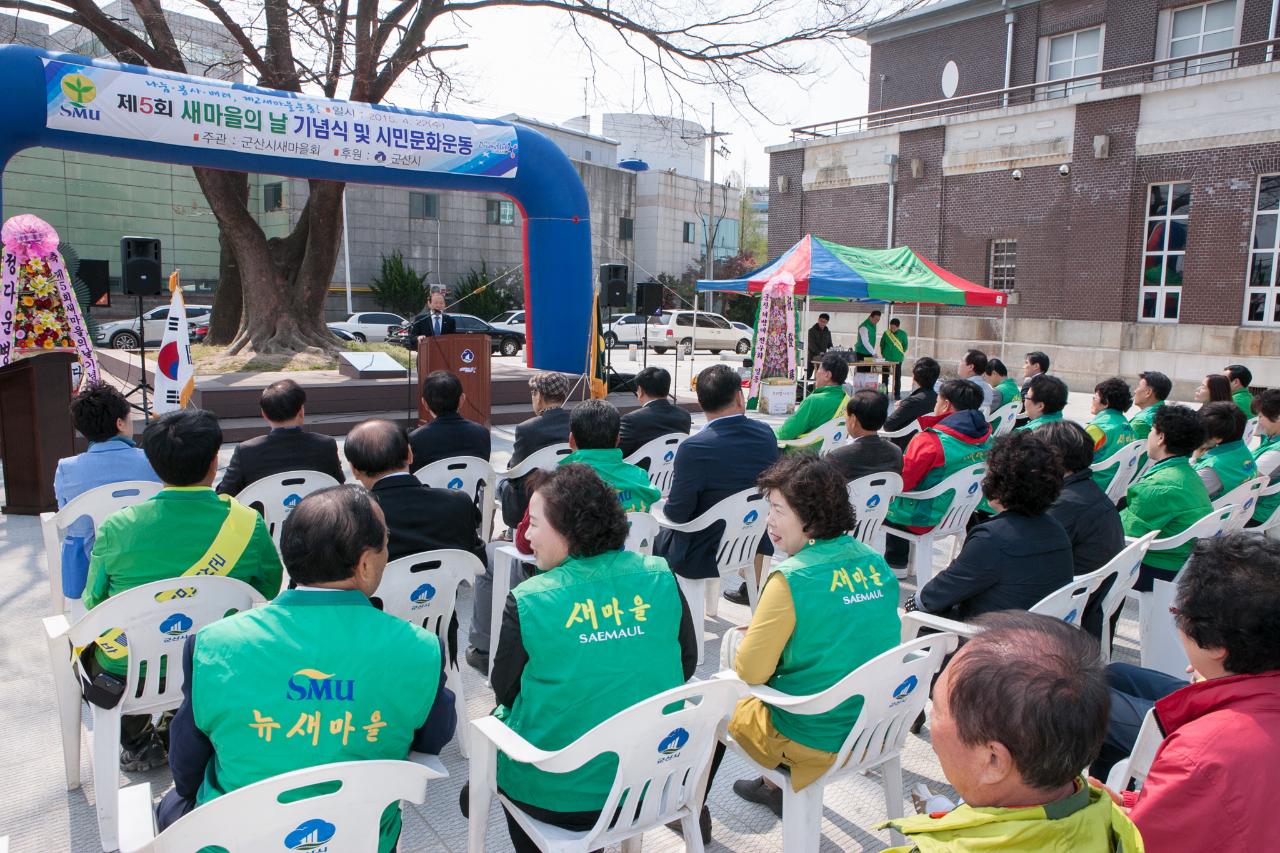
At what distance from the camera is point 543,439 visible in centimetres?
481

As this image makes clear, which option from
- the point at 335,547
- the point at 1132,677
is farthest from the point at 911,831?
the point at 1132,677

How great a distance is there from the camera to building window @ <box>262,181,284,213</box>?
30922 millimetres

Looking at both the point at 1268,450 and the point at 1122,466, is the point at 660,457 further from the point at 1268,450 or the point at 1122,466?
the point at 1268,450

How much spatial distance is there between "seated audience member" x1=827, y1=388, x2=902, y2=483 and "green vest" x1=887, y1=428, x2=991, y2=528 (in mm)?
270

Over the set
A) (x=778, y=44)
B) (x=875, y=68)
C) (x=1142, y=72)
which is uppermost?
(x=875, y=68)

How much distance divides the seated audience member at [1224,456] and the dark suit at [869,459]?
5.40ft

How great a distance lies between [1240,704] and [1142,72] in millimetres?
22594

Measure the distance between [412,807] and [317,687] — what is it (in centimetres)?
137

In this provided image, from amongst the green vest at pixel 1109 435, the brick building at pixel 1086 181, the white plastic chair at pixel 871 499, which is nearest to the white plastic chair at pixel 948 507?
the white plastic chair at pixel 871 499

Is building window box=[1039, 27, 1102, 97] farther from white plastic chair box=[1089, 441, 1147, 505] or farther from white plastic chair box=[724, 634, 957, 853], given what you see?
white plastic chair box=[724, 634, 957, 853]

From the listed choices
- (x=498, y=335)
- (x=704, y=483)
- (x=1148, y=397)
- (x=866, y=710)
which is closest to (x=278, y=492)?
(x=704, y=483)

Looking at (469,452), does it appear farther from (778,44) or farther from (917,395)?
(778,44)

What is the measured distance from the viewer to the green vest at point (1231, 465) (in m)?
4.59

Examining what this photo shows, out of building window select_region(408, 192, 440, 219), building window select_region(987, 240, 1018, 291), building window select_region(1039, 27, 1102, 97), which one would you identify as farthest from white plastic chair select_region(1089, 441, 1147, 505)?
building window select_region(408, 192, 440, 219)
